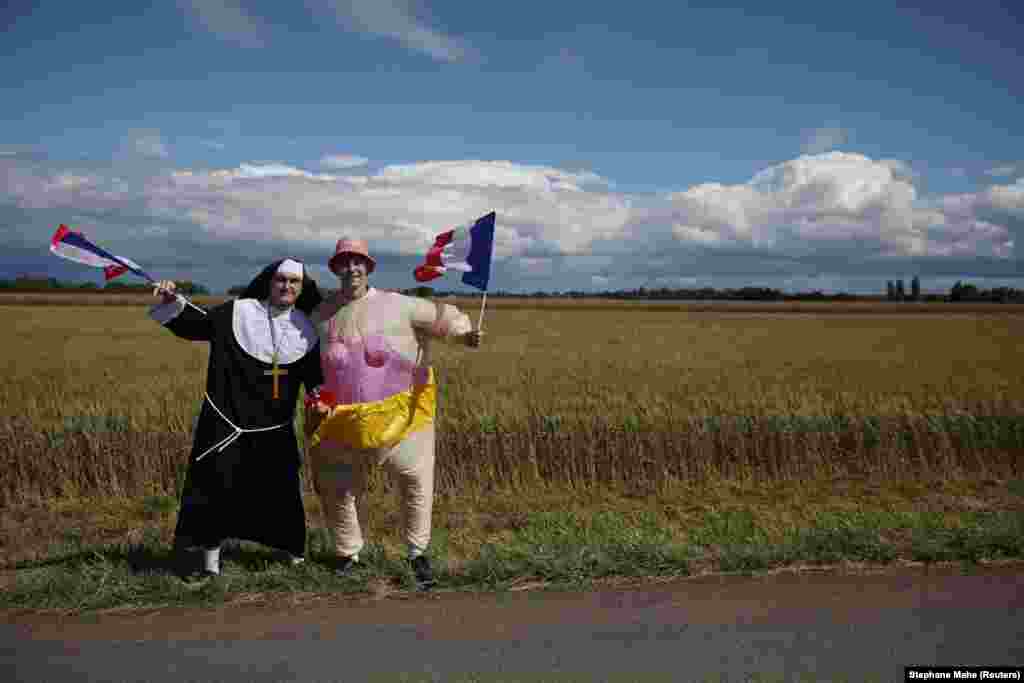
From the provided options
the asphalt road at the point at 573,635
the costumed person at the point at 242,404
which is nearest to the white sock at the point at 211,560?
the costumed person at the point at 242,404

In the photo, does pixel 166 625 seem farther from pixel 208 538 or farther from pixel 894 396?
pixel 894 396

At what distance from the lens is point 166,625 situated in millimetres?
4094

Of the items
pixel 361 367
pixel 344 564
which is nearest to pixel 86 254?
pixel 361 367

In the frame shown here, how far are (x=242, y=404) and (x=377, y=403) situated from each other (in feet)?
3.34

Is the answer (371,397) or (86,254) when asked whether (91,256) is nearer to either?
(86,254)

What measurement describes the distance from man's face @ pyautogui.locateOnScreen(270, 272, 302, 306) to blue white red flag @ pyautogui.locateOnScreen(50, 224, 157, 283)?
844 millimetres

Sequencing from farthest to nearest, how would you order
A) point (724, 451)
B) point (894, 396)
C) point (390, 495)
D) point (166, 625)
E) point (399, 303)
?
1. point (894, 396)
2. point (724, 451)
3. point (390, 495)
4. point (399, 303)
5. point (166, 625)

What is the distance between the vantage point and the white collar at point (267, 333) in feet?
16.2

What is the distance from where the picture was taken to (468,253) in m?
5.41

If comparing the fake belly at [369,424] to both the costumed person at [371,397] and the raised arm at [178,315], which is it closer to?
the costumed person at [371,397]

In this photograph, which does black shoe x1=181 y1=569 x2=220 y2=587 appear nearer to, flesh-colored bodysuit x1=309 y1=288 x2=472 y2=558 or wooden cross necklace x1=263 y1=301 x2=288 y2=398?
flesh-colored bodysuit x1=309 y1=288 x2=472 y2=558

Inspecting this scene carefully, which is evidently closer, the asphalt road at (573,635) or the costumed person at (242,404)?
the asphalt road at (573,635)

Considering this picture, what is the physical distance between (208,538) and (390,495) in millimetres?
2848

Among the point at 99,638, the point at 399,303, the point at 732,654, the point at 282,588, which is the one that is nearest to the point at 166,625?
the point at 99,638
